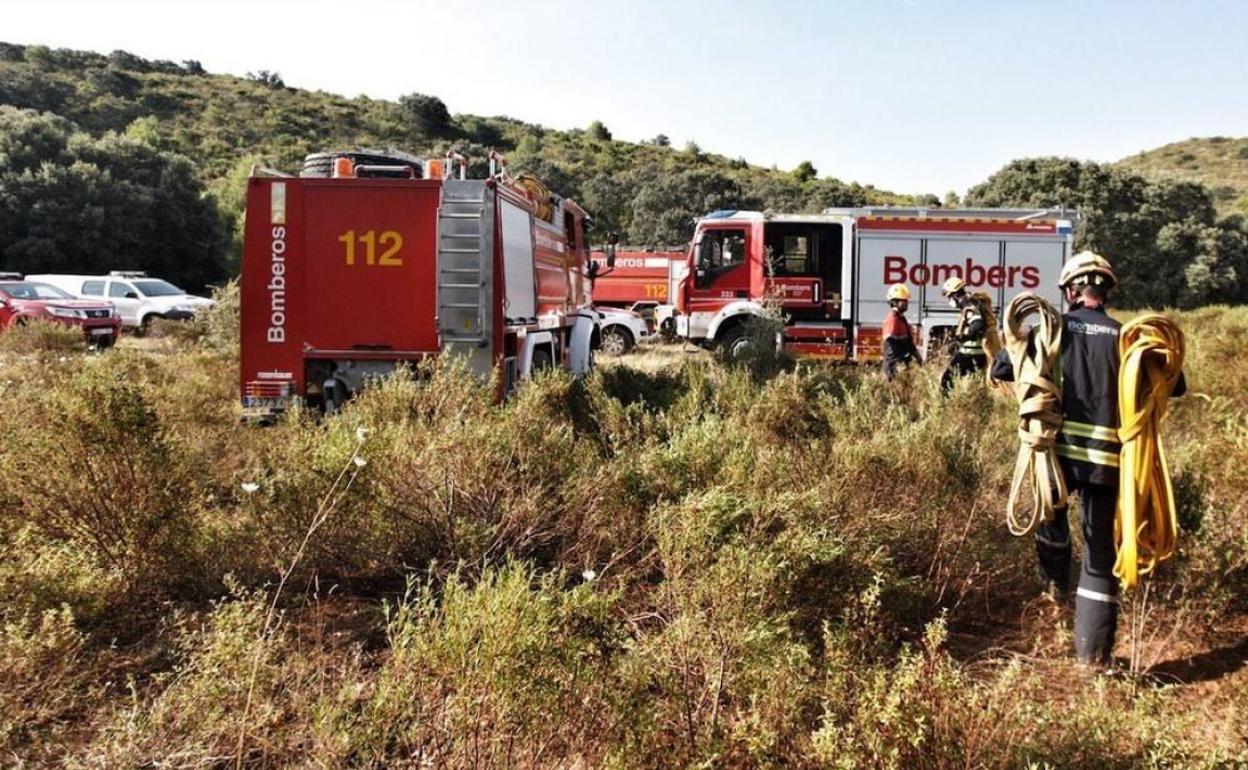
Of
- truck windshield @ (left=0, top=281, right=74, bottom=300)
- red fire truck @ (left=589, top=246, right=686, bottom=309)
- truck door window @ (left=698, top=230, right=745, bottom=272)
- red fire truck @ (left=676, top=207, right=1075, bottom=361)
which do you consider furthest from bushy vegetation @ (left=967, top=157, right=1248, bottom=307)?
truck windshield @ (left=0, top=281, right=74, bottom=300)

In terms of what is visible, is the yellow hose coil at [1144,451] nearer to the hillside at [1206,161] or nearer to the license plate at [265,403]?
the license plate at [265,403]

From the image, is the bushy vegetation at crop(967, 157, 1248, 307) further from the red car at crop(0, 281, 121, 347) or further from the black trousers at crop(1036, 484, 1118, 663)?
the black trousers at crop(1036, 484, 1118, 663)

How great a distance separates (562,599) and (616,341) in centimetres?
1546

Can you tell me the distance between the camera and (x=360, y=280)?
25.4ft

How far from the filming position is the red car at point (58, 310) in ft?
57.1

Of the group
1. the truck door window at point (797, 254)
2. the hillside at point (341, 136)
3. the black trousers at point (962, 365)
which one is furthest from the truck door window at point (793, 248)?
the hillside at point (341, 136)

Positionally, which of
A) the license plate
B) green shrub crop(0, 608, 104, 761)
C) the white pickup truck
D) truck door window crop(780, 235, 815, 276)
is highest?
truck door window crop(780, 235, 815, 276)

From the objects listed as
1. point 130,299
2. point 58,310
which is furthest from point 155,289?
point 58,310

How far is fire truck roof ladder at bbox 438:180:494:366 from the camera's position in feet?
25.1

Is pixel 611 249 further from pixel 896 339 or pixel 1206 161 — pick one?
pixel 1206 161

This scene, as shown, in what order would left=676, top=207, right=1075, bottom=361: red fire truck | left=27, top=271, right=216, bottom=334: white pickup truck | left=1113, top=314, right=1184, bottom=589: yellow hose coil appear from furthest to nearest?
left=27, top=271, right=216, bottom=334: white pickup truck → left=676, top=207, right=1075, bottom=361: red fire truck → left=1113, top=314, right=1184, bottom=589: yellow hose coil

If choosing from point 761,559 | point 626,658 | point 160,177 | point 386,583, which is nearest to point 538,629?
point 626,658

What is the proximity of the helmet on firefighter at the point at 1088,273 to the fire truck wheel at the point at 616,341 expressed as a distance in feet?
47.2

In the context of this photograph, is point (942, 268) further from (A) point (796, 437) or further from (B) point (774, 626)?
(B) point (774, 626)
